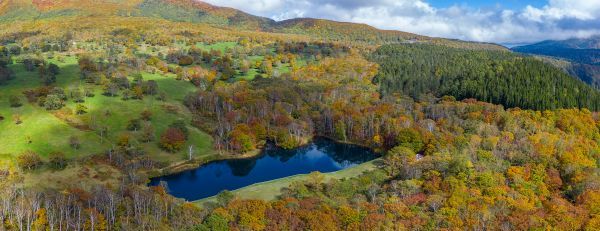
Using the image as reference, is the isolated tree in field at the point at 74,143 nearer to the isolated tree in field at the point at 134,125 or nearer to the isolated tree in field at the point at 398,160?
the isolated tree in field at the point at 134,125

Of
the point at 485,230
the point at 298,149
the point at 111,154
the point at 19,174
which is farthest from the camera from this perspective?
the point at 298,149

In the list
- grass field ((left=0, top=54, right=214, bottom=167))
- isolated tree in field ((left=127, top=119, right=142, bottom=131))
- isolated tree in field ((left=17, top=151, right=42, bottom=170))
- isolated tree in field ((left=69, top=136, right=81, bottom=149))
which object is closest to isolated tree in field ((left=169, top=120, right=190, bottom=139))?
grass field ((left=0, top=54, right=214, bottom=167))

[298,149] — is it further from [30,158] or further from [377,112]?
[30,158]

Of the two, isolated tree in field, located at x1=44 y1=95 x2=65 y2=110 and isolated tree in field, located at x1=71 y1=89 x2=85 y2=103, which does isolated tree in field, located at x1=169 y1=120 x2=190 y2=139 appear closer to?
isolated tree in field, located at x1=71 y1=89 x2=85 y2=103

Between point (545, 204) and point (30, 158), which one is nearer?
point (545, 204)

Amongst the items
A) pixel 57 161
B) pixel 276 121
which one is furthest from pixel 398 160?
pixel 57 161

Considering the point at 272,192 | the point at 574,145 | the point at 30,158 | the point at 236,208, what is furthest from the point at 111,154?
the point at 574,145

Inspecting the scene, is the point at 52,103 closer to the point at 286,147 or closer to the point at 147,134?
the point at 147,134

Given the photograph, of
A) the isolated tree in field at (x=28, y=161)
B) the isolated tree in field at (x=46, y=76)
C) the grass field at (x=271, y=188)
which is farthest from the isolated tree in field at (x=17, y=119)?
the grass field at (x=271, y=188)
